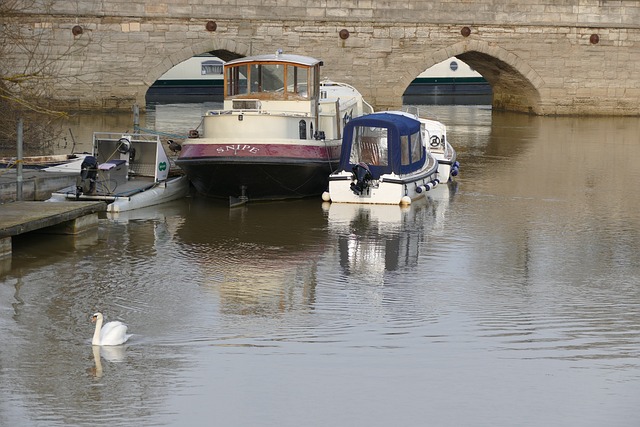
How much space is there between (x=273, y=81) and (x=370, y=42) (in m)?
15.9

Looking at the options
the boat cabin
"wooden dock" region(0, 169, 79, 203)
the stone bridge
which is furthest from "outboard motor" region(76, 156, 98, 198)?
the stone bridge

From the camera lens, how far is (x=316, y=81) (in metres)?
19.0

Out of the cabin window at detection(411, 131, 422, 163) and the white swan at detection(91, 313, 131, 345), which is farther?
the cabin window at detection(411, 131, 422, 163)

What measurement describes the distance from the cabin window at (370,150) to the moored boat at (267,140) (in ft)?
1.86

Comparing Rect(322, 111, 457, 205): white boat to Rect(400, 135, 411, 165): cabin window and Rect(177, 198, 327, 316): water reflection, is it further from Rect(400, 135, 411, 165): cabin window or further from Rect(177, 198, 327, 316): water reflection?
Rect(177, 198, 327, 316): water reflection

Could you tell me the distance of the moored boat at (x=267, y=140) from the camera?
17453 millimetres

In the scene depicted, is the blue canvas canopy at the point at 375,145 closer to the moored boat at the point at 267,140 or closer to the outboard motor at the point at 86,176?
the moored boat at the point at 267,140

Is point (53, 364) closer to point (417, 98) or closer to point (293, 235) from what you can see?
point (293, 235)

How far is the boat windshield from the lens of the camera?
18844mm

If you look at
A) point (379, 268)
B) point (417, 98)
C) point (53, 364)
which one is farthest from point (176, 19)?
point (53, 364)

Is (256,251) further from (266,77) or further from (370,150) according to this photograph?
(266,77)

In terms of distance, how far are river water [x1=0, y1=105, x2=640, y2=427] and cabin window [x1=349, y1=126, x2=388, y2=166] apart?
818mm

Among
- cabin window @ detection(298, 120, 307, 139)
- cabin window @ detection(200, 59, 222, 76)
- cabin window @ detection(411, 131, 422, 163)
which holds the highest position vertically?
cabin window @ detection(200, 59, 222, 76)

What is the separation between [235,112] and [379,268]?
5.39 metres
